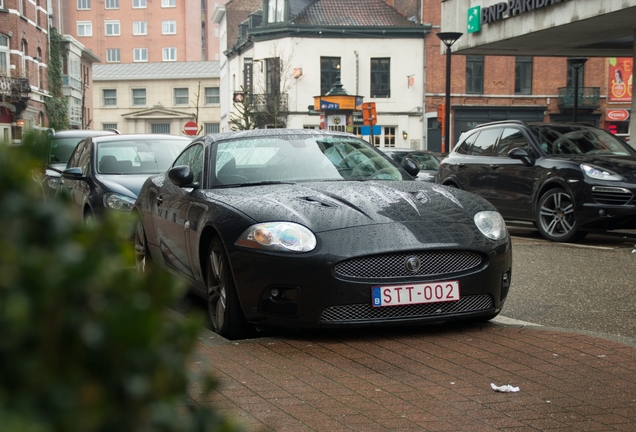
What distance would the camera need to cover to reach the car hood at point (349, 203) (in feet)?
17.9

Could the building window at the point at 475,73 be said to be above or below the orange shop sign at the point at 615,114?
above

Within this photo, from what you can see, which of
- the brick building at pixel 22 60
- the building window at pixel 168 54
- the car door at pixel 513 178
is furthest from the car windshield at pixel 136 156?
the building window at pixel 168 54

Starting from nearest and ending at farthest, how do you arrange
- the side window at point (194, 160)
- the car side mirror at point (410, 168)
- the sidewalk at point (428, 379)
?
the sidewalk at point (428, 379)
the side window at point (194, 160)
the car side mirror at point (410, 168)

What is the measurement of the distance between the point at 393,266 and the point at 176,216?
2.18 meters

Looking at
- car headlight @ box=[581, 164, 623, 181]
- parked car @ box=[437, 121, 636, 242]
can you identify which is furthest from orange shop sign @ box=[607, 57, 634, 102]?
car headlight @ box=[581, 164, 623, 181]

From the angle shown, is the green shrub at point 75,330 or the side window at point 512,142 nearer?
the green shrub at point 75,330

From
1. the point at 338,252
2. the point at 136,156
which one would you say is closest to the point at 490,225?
the point at 338,252

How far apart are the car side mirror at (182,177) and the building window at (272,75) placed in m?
45.5

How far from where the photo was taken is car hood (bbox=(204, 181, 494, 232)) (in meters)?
5.45

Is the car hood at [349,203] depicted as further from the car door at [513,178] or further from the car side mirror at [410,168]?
the car door at [513,178]

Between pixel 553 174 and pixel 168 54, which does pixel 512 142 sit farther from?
pixel 168 54

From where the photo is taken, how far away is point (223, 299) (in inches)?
226

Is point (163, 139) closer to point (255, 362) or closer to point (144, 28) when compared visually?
point (255, 362)

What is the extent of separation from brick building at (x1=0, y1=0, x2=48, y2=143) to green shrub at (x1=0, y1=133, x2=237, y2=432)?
1679 inches
